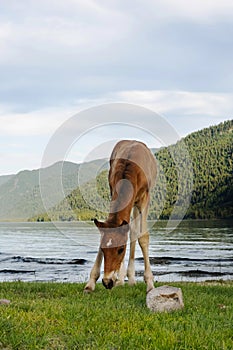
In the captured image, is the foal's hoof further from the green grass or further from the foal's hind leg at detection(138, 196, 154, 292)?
the foal's hind leg at detection(138, 196, 154, 292)

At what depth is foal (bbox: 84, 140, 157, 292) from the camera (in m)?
11.1

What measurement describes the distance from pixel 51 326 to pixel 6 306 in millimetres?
1779

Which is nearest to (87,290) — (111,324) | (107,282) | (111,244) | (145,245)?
(145,245)

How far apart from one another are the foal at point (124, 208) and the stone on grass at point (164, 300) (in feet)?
2.95

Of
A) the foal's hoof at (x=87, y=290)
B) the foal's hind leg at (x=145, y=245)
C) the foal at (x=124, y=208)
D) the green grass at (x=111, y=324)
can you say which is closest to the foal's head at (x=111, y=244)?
the foal at (x=124, y=208)

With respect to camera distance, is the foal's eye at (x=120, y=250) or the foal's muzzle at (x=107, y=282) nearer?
the foal's muzzle at (x=107, y=282)

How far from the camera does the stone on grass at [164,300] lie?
34.1ft

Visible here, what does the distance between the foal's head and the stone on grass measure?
2.92 ft

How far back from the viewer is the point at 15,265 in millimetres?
37875

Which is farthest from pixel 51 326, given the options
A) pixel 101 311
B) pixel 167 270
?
pixel 167 270

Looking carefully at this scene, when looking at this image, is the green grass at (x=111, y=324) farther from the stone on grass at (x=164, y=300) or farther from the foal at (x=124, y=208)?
the foal at (x=124, y=208)

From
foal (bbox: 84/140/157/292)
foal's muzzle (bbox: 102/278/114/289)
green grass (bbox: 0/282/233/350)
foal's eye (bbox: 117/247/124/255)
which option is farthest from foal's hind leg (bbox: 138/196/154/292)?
foal's muzzle (bbox: 102/278/114/289)

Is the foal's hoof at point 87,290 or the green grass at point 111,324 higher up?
the green grass at point 111,324

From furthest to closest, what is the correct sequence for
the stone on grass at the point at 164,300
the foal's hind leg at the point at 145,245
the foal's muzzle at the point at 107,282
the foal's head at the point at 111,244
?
the foal's hind leg at the point at 145,245 → the foal's head at the point at 111,244 → the foal's muzzle at the point at 107,282 → the stone on grass at the point at 164,300
